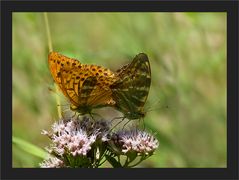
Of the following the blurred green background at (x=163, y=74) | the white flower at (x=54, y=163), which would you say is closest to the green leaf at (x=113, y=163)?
the white flower at (x=54, y=163)

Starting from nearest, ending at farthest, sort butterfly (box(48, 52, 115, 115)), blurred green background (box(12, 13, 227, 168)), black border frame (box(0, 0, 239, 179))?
black border frame (box(0, 0, 239, 179))
butterfly (box(48, 52, 115, 115))
blurred green background (box(12, 13, 227, 168))

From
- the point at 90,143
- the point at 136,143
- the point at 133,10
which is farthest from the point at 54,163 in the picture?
the point at 133,10

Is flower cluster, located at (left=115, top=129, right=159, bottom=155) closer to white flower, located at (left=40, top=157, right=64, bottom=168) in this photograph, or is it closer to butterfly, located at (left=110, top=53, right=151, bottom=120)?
butterfly, located at (left=110, top=53, right=151, bottom=120)

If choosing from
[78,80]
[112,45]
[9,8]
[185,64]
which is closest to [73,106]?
[78,80]

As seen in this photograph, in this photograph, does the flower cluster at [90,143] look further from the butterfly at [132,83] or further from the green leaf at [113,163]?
the butterfly at [132,83]

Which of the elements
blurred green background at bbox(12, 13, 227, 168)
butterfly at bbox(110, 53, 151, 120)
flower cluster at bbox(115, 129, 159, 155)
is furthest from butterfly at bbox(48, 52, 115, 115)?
blurred green background at bbox(12, 13, 227, 168)

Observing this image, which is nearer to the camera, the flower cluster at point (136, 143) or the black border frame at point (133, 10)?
the black border frame at point (133, 10)
